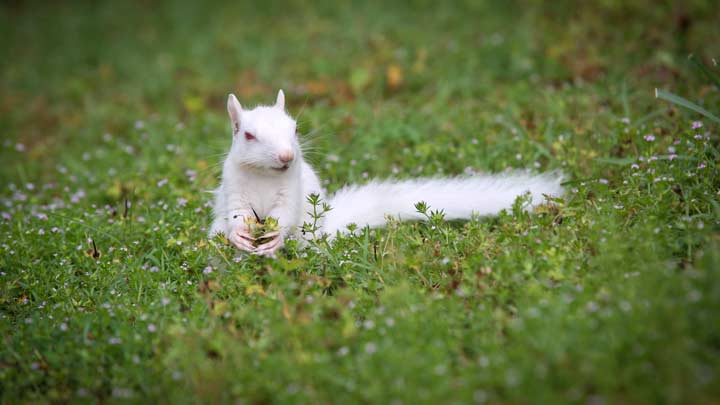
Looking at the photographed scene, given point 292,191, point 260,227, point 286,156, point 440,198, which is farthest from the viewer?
point 440,198

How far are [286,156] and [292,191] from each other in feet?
1.17

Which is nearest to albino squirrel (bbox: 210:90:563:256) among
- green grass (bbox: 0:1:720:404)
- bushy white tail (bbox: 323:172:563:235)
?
bushy white tail (bbox: 323:172:563:235)

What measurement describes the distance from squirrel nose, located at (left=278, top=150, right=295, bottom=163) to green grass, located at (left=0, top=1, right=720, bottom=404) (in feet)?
1.79

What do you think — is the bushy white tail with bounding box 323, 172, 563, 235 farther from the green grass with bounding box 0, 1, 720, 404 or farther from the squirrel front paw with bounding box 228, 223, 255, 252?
the squirrel front paw with bounding box 228, 223, 255, 252

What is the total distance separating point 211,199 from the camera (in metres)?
4.77

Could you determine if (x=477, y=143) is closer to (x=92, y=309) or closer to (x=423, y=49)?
(x=423, y=49)

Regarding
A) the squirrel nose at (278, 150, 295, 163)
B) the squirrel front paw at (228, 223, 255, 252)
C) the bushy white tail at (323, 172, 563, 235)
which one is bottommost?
the squirrel front paw at (228, 223, 255, 252)

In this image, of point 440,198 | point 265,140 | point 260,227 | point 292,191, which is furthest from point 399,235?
point 265,140

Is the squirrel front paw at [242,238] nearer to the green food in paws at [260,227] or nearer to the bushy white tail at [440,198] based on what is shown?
the green food in paws at [260,227]

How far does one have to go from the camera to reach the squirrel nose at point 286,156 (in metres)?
3.43

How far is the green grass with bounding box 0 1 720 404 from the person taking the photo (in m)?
2.53

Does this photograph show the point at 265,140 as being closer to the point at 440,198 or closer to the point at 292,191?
the point at 292,191

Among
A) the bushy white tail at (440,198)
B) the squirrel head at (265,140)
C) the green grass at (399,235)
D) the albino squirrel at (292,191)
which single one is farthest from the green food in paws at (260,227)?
the bushy white tail at (440,198)

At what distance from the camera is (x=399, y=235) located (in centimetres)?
383
